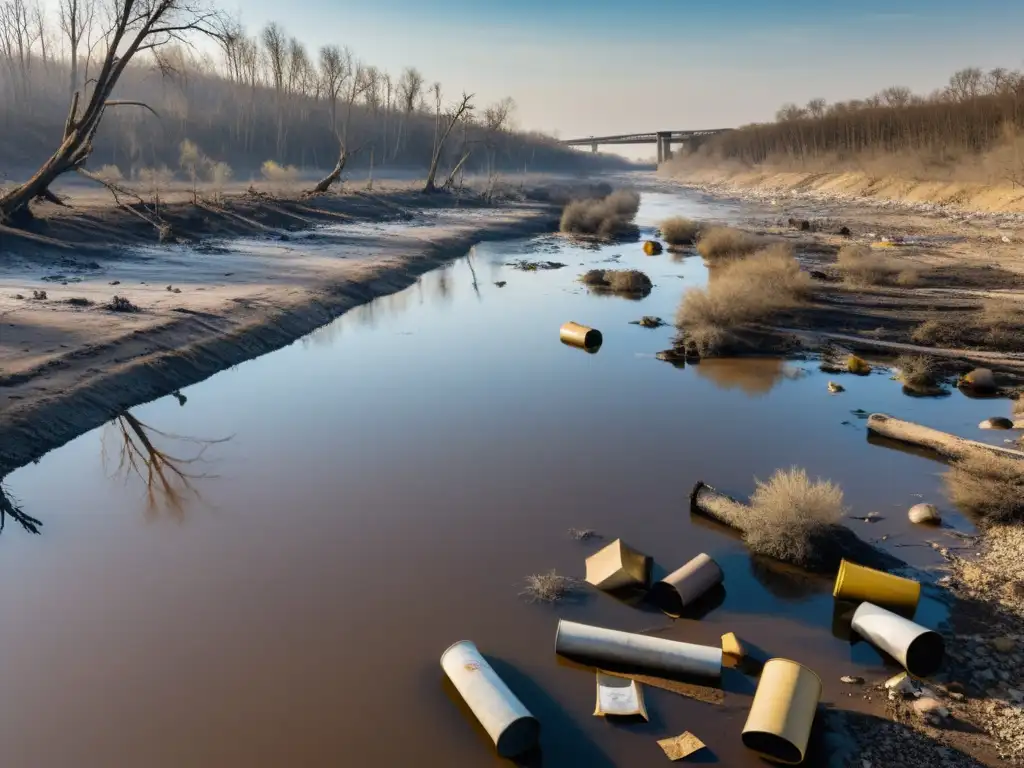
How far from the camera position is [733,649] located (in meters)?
6.64

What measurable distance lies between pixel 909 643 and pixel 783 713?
1.54 metres

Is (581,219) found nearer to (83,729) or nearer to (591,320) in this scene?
(591,320)

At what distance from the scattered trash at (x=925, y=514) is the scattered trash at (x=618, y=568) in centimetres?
352

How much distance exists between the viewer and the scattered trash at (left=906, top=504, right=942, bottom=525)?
8.95m

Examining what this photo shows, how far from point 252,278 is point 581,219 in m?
25.5

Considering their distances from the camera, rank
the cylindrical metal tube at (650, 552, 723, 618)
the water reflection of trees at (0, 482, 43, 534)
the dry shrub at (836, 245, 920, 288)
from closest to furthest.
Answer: the cylindrical metal tube at (650, 552, 723, 618)
the water reflection of trees at (0, 482, 43, 534)
the dry shrub at (836, 245, 920, 288)

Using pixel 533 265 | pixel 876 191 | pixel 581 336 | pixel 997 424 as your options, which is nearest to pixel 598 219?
pixel 533 265

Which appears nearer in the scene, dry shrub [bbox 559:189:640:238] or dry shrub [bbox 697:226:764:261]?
dry shrub [bbox 697:226:764:261]

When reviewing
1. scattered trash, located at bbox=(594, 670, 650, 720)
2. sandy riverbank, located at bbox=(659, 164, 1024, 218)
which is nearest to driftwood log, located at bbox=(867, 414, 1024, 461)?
scattered trash, located at bbox=(594, 670, 650, 720)

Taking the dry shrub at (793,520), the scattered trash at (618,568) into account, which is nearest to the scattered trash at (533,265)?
the dry shrub at (793,520)

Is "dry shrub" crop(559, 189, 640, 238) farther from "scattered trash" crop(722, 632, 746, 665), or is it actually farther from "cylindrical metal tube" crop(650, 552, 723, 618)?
"scattered trash" crop(722, 632, 746, 665)

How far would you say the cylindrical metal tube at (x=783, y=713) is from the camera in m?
5.41

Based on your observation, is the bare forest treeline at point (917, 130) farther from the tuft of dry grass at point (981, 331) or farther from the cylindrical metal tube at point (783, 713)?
the cylindrical metal tube at point (783, 713)

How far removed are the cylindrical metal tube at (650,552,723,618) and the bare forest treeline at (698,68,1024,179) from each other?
4786 centimetres
